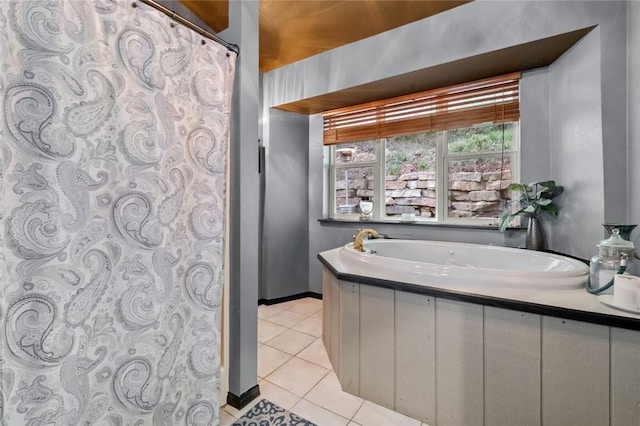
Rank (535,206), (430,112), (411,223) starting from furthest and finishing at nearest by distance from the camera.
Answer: (411,223)
(430,112)
(535,206)

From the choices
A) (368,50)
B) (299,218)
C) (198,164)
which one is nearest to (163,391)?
(198,164)

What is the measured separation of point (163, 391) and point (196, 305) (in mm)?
335

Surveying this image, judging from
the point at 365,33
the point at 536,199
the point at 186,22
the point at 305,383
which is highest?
the point at 365,33

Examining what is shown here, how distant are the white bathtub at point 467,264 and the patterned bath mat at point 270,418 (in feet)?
2.77

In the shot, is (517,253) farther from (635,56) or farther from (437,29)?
(437,29)

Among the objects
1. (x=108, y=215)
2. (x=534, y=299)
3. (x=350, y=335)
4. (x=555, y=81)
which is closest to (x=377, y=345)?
(x=350, y=335)

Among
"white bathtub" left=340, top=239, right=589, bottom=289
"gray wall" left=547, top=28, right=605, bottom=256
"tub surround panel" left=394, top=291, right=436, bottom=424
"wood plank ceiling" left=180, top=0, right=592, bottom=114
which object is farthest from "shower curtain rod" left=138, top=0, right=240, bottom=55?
"gray wall" left=547, top=28, right=605, bottom=256

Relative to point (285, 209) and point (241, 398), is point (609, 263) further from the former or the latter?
point (285, 209)

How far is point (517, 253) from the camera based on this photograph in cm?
211

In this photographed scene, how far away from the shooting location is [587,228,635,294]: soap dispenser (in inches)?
48.7

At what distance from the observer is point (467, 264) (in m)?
2.34

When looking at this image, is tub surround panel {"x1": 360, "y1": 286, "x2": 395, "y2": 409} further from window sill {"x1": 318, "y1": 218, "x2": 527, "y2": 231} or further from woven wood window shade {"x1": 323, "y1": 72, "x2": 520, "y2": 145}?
woven wood window shade {"x1": 323, "y1": 72, "x2": 520, "y2": 145}

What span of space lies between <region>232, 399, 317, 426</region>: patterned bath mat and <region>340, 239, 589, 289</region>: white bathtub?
0.85 m

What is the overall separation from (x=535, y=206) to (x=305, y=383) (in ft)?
6.78
